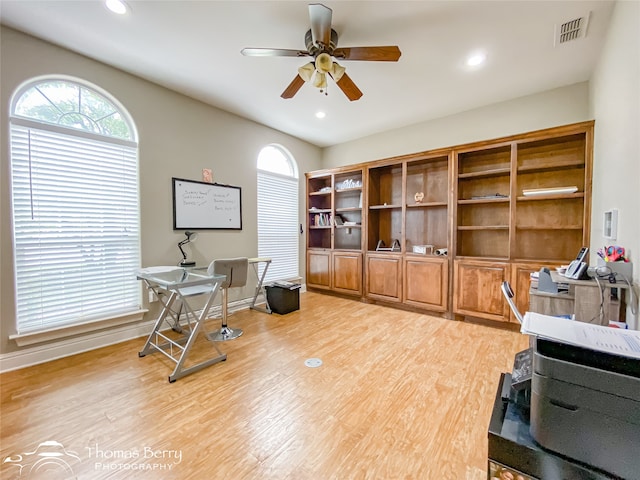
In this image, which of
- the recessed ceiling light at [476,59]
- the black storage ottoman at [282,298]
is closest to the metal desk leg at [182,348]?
the black storage ottoman at [282,298]

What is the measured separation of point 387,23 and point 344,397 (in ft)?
9.55

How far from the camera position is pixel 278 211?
4590mm

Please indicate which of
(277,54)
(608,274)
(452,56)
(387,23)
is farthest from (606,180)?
(277,54)

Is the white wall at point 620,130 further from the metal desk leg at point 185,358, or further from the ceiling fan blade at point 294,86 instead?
the metal desk leg at point 185,358

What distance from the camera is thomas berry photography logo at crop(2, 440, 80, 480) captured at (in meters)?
1.29

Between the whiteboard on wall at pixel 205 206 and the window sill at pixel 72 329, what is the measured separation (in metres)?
1.10

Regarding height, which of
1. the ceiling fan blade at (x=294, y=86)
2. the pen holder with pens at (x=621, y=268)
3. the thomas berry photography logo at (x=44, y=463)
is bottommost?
the thomas berry photography logo at (x=44, y=463)

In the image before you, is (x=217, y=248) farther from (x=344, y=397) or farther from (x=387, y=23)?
(x=387, y=23)

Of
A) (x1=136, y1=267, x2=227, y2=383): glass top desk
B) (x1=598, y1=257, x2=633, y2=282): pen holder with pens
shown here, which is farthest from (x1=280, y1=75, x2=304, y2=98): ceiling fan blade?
(x1=598, y1=257, x2=633, y2=282): pen holder with pens

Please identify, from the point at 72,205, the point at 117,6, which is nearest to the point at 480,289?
the point at 117,6

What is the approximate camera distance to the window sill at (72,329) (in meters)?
2.27

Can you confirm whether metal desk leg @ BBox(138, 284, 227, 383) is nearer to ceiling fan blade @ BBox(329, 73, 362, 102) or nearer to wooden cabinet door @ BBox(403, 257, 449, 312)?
ceiling fan blade @ BBox(329, 73, 362, 102)

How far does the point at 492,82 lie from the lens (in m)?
2.97

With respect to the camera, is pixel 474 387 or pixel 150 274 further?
pixel 150 274
